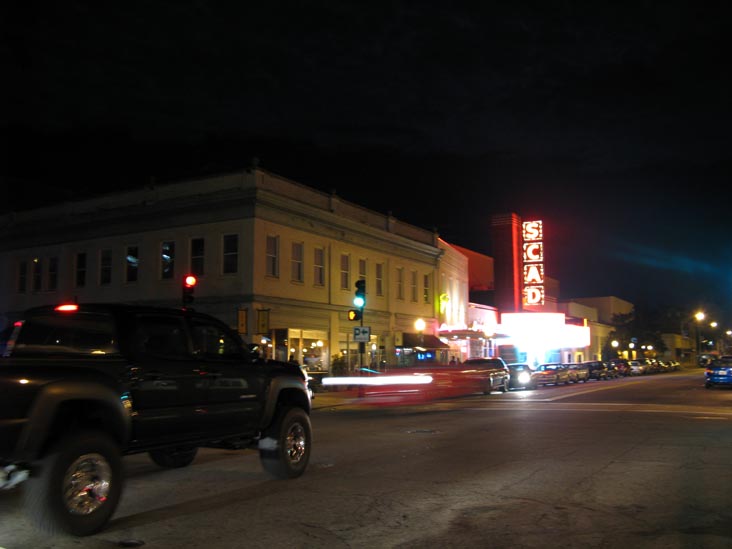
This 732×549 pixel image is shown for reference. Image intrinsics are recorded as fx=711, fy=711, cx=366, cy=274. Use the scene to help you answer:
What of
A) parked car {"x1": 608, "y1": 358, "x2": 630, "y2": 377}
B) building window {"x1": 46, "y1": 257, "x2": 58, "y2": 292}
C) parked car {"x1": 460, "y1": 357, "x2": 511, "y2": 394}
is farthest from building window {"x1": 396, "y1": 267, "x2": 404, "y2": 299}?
parked car {"x1": 608, "y1": 358, "x2": 630, "y2": 377}

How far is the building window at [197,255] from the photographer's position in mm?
31531

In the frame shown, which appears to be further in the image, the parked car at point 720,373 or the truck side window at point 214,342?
the parked car at point 720,373

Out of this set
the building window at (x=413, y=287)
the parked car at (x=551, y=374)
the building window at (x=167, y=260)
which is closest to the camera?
the building window at (x=167, y=260)

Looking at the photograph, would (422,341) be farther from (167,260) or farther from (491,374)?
(167,260)

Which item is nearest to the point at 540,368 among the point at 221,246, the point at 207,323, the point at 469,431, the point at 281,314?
the point at 281,314

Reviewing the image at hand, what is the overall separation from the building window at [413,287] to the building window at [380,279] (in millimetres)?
3591

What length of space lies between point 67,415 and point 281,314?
24.8m

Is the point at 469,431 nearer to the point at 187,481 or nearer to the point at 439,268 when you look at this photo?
the point at 187,481

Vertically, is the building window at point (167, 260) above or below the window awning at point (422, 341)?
above

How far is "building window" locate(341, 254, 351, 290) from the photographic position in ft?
119

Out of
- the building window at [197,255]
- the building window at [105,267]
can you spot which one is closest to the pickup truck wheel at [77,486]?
the building window at [197,255]

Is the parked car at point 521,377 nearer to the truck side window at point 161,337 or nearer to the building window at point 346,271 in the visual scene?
the building window at point 346,271

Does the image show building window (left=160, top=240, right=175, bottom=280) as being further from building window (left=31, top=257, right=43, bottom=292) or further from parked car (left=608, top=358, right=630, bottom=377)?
parked car (left=608, top=358, right=630, bottom=377)

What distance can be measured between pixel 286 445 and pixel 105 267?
27745 mm
